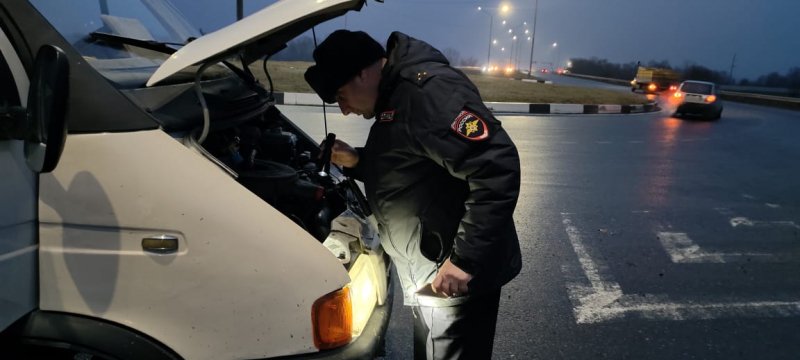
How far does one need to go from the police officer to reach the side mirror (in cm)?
81

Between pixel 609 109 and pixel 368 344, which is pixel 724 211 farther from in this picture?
pixel 609 109

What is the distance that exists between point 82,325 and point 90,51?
3.55 ft

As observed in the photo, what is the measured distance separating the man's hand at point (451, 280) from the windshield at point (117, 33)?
124 centimetres

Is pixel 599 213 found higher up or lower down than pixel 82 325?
lower down

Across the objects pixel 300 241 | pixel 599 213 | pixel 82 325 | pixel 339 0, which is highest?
pixel 339 0

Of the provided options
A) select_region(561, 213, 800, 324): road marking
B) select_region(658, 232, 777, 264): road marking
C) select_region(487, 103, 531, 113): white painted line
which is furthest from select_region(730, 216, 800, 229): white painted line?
select_region(487, 103, 531, 113): white painted line

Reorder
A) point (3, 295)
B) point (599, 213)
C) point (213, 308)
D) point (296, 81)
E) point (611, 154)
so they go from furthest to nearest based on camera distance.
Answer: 1. point (296, 81)
2. point (611, 154)
3. point (599, 213)
4. point (213, 308)
5. point (3, 295)

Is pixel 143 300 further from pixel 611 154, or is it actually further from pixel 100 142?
→ pixel 611 154

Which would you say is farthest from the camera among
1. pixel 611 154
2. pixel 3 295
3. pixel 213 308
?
pixel 611 154

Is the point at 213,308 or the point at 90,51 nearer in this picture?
the point at 213,308

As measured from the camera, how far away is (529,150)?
9.95 meters

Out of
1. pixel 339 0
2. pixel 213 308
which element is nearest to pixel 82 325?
pixel 213 308

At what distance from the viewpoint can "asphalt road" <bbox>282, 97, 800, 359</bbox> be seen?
3381mm

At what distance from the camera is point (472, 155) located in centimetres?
178
